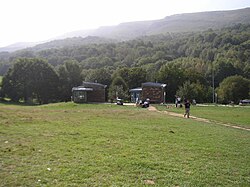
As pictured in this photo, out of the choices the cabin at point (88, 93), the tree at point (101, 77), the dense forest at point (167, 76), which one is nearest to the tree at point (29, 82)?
the dense forest at point (167, 76)

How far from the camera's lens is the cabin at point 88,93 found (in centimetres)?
6938

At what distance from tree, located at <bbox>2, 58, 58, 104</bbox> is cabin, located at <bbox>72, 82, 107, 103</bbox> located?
12.0 metres

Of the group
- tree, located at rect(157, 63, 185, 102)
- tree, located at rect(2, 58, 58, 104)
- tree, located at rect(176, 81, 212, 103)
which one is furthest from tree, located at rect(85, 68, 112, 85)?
tree, located at rect(176, 81, 212, 103)

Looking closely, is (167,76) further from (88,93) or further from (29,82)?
(29,82)

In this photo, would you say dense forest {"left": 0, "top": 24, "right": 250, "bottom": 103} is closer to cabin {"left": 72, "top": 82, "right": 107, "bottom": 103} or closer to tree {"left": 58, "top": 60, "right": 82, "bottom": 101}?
tree {"left": 58, "top": 60, "right": 82, "bottom": 101}

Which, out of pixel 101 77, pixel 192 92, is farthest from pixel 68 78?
pixel 192 92

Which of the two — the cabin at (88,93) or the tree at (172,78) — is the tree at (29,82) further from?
the tree at (172,78)

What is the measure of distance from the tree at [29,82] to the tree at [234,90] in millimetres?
45352

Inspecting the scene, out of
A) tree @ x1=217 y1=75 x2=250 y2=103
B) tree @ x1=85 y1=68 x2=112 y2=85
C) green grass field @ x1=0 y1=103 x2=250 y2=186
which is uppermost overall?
green grass field @ x1=0 y1=103 x2=250 y2=186

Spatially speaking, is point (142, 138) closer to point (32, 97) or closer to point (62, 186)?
point (62, 186)

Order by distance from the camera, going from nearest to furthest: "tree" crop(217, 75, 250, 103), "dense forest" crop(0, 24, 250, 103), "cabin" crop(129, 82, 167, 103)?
"cabin" crop(129, 82, 167, 103) < "dense forest" crop(0, 24, 250, 103) < "tree" crop(217, 75, 250, 103)

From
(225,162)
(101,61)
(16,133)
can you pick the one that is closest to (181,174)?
(225,162)

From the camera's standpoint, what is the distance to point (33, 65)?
79625 mm

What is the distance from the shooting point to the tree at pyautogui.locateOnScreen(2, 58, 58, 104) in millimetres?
78250
